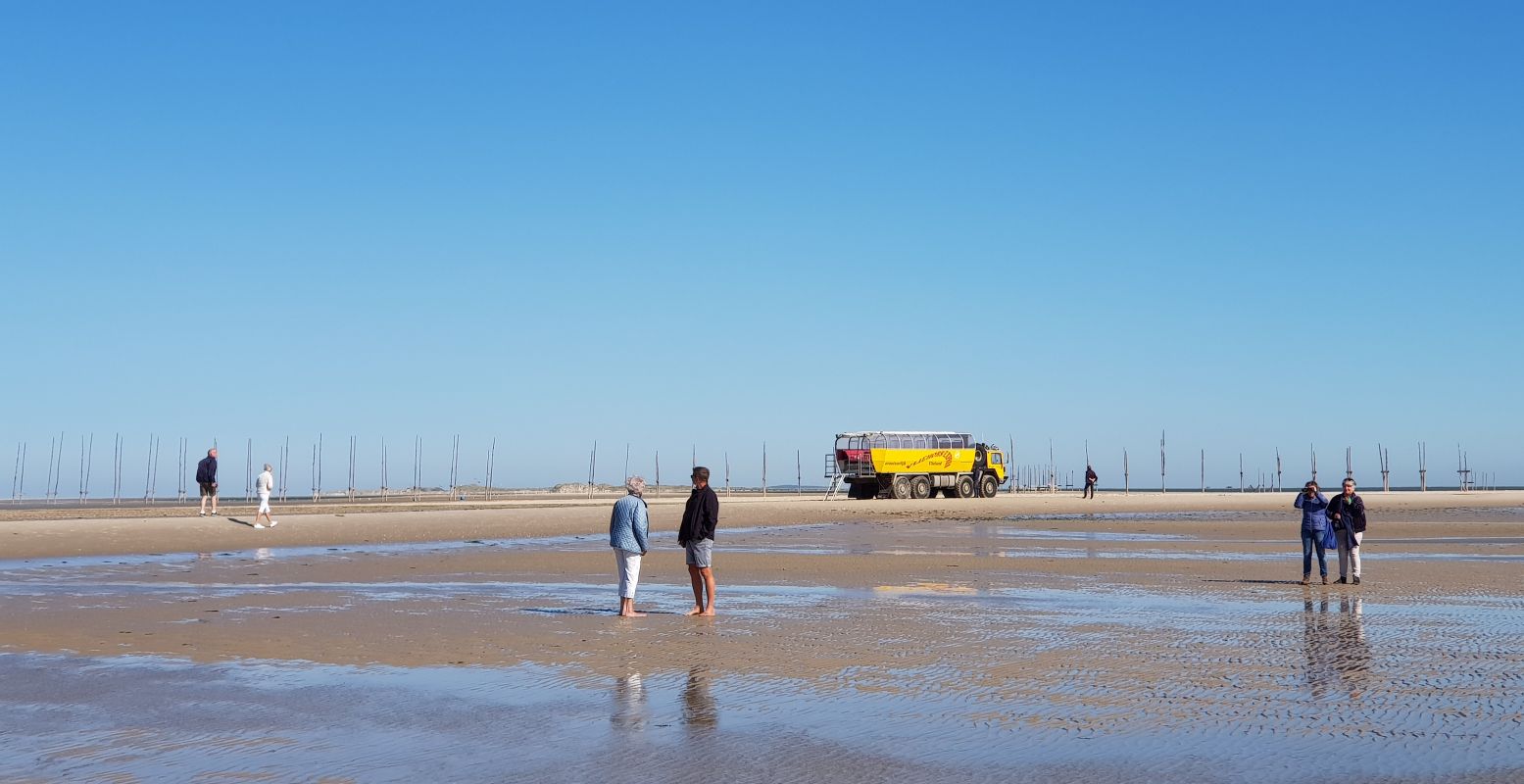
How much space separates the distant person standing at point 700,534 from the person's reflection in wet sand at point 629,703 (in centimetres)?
426

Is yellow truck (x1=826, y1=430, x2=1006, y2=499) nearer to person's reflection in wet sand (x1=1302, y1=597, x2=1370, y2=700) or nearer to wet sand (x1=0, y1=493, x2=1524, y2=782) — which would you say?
wet sand (x1=0, y1=493, x2=1524, y2=782)

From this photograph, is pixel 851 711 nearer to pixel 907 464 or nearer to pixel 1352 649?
pixel 1352 649

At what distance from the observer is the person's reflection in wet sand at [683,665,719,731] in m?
8.14

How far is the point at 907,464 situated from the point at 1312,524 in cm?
3975

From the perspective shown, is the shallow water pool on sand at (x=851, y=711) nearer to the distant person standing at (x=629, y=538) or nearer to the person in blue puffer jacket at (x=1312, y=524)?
the distant person standing at (x=629, y=538)

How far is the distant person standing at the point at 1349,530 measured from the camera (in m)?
18.3

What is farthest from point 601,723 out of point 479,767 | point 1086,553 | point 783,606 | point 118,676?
point 1086,553

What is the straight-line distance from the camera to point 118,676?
9.89 m

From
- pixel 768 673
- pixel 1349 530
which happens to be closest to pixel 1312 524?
pixel 1349 530

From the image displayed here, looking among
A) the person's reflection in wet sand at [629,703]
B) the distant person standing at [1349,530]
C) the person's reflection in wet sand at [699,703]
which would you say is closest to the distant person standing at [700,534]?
the person's reflection in wet sand at [699,703]

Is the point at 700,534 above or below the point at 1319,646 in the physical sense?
above

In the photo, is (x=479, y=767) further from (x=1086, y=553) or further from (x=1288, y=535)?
(x=1288, y=535)

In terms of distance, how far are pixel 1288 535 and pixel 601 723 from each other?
99.1ft

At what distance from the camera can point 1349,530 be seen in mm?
18297
